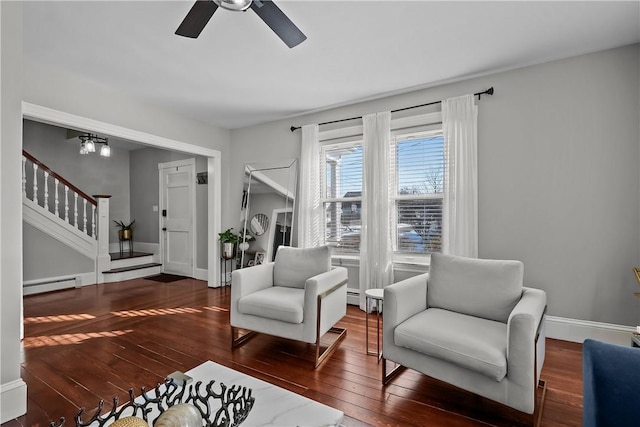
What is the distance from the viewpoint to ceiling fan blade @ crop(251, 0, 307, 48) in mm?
1741

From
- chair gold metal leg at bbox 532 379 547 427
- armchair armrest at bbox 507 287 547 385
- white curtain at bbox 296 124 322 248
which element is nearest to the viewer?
armchair armrest at bbox 507 287 547 385

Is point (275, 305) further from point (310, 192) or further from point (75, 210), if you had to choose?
point (75, 210)

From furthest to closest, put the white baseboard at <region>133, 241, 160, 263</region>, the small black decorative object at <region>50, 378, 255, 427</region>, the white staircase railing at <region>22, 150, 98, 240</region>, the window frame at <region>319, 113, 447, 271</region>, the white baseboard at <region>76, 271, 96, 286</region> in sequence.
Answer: the white baseboard at <region>133, 241, 160, 263</region>, the white staircase railing at <region>22, 150, 98, 240</region>, the white baseboard at <region>76, 271, 96, 286</region>, the window frame at <region>319, 113, 447, 271</region>, the small black decorative object at <region>50, 378, 255, 427</region>

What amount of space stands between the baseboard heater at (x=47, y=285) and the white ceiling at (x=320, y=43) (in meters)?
3.19

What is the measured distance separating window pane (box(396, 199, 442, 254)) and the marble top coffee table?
2639mm

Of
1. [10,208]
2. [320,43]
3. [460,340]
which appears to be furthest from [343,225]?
[10,208]

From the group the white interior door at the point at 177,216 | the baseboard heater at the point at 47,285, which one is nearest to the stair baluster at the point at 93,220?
the baseboard heater at the point at 47,285

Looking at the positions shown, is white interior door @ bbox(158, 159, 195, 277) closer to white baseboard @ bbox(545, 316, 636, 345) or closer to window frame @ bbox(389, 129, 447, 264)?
window frame @ bbox(389, 129, 447, 264)

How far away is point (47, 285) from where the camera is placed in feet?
15.0

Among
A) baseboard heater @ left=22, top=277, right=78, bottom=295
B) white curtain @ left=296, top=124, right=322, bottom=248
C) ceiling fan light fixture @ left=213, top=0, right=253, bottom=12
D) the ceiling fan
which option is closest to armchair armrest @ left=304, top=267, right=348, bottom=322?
white curtain @ left=296, top=124, right=322, bottom=248

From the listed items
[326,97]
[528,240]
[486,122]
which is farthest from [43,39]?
[528,240]

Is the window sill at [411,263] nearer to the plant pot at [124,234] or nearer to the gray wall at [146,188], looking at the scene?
the gray wall at [146,188]

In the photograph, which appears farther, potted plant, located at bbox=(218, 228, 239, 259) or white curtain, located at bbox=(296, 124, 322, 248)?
potted plant, located at bbox=(218, 228, 239, 259)

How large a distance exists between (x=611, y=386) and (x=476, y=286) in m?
1.19
